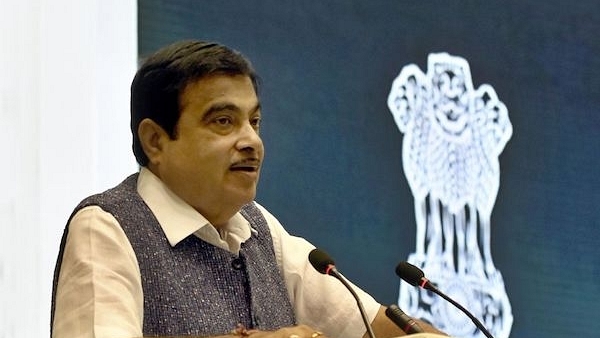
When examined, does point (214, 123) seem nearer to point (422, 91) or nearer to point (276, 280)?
point (276, 280)

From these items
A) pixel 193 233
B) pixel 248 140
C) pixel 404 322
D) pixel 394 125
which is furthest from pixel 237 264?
pixel 394 125

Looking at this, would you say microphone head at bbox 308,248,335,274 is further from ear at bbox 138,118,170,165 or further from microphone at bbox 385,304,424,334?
ear at bbox 138,118,170,165

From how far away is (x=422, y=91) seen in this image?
320 centimetres

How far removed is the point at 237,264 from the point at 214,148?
19 cm

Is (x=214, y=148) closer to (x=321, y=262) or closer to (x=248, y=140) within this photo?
(x=248, y=140)

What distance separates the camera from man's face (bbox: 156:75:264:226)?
181 centimetres

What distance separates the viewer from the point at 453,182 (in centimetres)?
324

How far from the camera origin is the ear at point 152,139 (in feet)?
6.04

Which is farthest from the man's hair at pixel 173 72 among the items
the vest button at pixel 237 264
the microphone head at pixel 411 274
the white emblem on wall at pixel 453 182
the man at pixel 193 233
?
the white emblem on wall at pixel 453 182

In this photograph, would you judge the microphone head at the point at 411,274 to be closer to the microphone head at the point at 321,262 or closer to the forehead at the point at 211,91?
the microphone head at the point at 321,262

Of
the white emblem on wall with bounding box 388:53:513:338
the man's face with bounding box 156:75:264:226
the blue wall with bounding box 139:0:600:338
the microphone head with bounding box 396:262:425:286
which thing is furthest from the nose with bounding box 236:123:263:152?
the white emblem on wall with bounding box 388:53:513:338

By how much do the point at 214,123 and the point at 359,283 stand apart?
130cm

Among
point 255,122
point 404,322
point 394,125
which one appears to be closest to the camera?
point 404,322

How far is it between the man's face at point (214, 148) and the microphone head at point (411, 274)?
26cm
